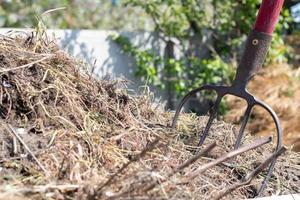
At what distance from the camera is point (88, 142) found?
1.62 m

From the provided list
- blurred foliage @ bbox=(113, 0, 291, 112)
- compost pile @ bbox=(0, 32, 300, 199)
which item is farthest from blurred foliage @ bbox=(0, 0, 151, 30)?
compost pile @ bbox=(0, 32, 300, 199)

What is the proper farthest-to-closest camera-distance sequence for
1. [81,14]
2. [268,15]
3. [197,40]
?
[81,14]
[197,40]
[268,15]

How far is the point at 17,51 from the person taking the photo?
1.80 m

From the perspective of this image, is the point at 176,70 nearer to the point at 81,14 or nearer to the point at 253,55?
the point at 81,14

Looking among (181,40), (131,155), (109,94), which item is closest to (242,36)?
(181,40)

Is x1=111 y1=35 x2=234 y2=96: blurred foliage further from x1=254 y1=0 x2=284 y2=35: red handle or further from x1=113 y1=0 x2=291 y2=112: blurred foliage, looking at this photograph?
x1=254 y1=0 x2=284 y2=35: red handle

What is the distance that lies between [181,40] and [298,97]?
1.11 metres

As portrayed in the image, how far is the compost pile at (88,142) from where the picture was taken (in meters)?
1.34

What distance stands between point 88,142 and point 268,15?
0.79 metres

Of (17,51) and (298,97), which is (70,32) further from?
(17,51)

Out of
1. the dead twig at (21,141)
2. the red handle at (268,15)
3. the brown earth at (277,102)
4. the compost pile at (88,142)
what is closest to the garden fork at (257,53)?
the red handle at (268,15)

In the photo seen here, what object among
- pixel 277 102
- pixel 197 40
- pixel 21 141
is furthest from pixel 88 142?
pixel 197 40

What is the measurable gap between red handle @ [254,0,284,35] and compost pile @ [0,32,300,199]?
420 millimetres

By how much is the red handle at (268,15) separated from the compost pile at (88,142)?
0.42 metres
